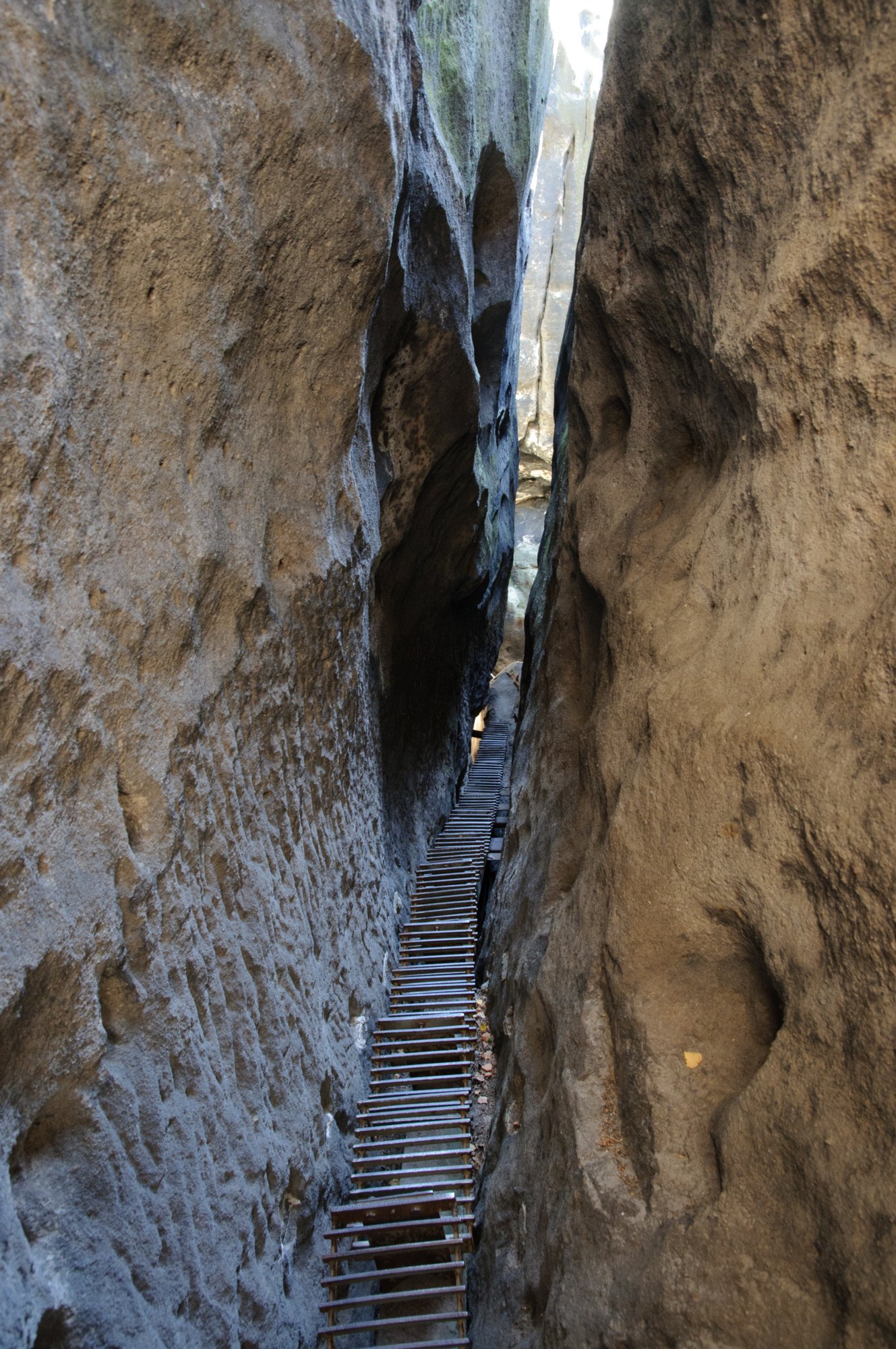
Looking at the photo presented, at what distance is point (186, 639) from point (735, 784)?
2084 millimetres

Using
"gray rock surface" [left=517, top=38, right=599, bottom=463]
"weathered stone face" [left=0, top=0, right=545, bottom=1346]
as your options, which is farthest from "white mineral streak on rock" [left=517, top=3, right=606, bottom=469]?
"weathered stone face" [left=0, top=0, right=545, bottom=1346]

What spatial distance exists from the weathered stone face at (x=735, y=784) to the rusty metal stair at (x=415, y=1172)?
368 millimetres

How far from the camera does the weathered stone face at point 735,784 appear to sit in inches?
95.4

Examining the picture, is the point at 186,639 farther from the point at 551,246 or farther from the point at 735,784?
the point at 551,246

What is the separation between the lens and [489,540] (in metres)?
11.6

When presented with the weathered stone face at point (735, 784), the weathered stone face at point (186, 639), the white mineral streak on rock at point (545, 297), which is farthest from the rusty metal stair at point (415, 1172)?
the white mineral streak on rock at point (545, 297)

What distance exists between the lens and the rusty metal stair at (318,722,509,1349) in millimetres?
4082

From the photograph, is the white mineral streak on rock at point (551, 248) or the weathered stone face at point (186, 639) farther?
the white mineral streak on rock at point (551, 248)

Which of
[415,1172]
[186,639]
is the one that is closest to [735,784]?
[186,639]

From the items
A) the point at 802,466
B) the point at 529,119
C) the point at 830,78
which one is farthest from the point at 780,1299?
the point at 529,119

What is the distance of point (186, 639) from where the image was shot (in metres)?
3.52

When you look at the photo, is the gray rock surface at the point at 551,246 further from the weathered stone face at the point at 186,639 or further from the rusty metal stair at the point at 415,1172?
the rusty metal stair at the point at 415,1172

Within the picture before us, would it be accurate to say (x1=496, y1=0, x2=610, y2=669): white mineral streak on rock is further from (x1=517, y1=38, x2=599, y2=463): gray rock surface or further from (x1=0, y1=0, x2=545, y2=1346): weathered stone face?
(x1=0, y1=0, x2=545, y2=1346): weathered stone face

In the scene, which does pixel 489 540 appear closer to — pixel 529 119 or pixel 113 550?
pixel 529 119
